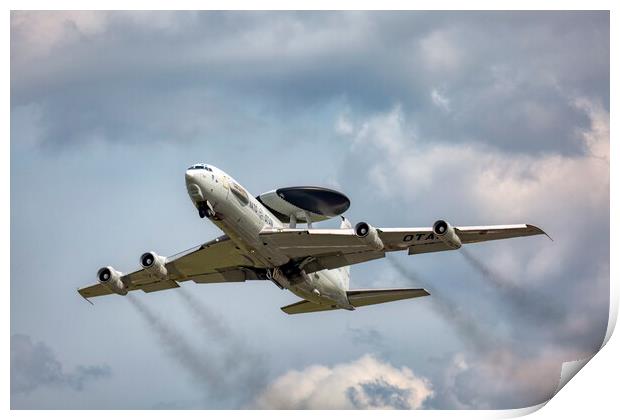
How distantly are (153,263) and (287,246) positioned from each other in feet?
29.8

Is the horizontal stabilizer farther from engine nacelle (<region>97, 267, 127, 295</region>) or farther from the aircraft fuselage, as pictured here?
engine nacelle (<region>97, 267, 127, 295</region>)

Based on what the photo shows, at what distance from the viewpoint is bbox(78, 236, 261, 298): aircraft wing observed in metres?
73.8

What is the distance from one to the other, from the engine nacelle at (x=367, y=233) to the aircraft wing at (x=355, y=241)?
30 cm

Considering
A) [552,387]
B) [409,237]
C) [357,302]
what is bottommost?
[552,387]

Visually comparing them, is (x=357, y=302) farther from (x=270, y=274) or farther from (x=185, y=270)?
(x=185, y=270)

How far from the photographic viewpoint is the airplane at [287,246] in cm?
6756

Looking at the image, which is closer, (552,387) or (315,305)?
(552,387)

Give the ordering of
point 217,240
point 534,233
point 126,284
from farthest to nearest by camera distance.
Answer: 1. point 126,284
2. point 217,240
3. point 534,233

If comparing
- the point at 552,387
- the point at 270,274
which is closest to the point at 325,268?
the point at 270,274

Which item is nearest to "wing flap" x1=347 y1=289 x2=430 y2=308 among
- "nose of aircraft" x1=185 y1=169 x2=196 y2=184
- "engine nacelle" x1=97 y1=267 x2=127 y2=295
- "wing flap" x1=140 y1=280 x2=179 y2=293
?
"wing flap" x1=140 y1=280 x2=179 y2=293

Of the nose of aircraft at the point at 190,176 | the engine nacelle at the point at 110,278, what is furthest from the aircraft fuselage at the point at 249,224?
the engine nacelle at the point at 110,278

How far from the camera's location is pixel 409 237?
2712 inches

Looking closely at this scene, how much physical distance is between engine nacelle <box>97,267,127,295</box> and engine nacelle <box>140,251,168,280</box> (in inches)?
98.4
